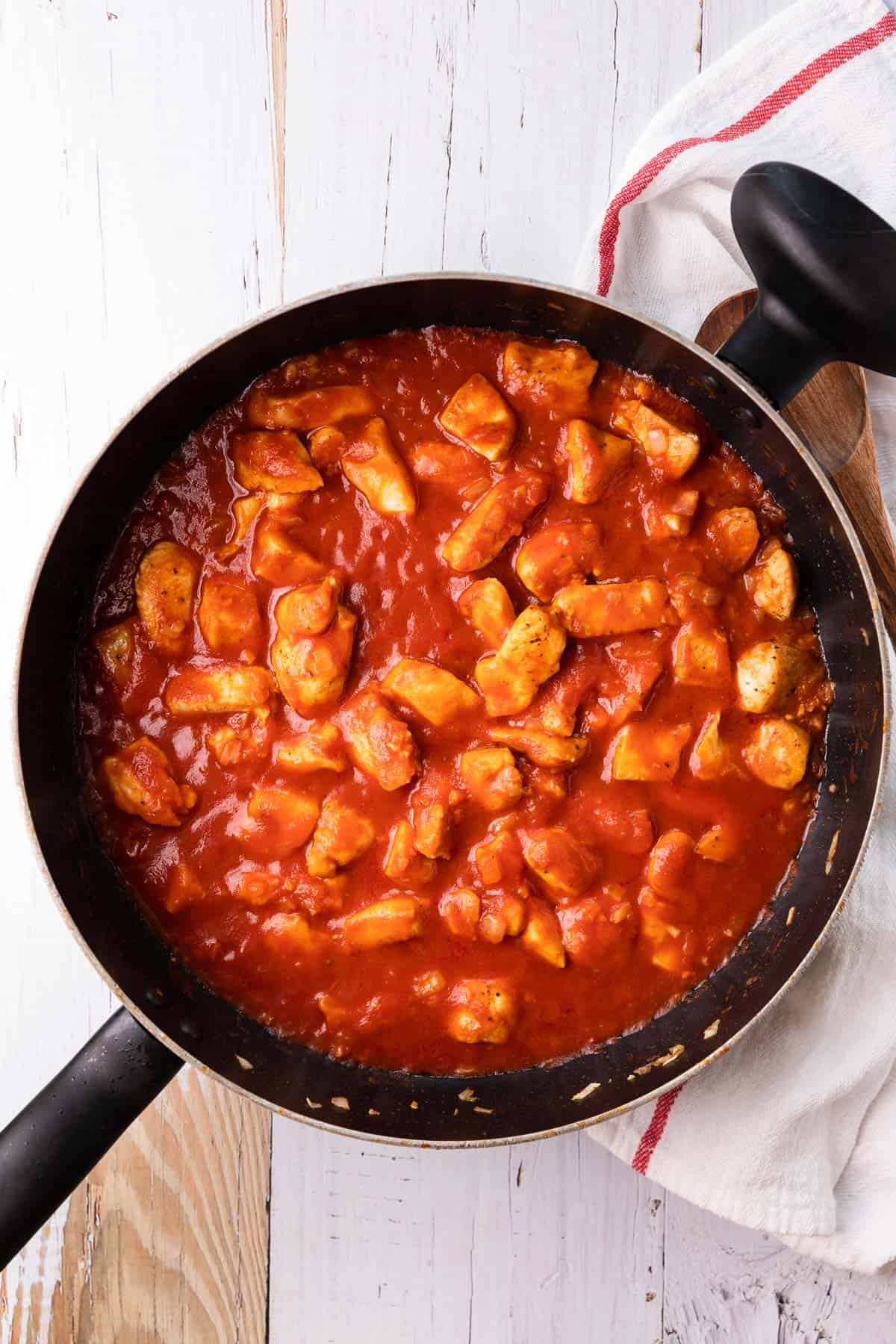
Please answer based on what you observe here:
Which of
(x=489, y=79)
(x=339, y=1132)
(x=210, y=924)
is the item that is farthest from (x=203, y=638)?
(x=489, y=79)

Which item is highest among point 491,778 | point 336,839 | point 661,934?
point 491,778

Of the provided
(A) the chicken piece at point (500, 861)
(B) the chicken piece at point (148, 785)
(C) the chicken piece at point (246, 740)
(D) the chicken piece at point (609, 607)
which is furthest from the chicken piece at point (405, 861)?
(D) the chicken piece at point (609, 607)

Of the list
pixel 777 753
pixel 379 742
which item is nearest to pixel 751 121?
pixel 777 753

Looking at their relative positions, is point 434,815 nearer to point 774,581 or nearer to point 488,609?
point 488,609

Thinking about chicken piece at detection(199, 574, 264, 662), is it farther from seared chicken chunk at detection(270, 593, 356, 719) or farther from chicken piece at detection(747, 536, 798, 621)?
chicken piece at detection(747, 536, 798, 621)

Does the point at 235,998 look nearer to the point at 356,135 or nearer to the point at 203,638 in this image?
the point at 203,638
